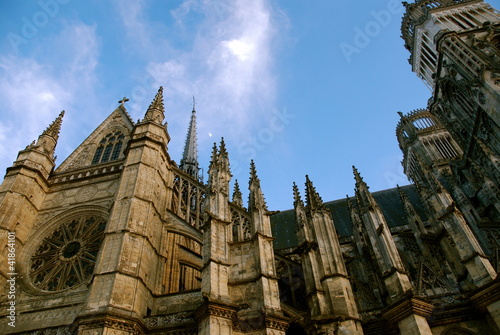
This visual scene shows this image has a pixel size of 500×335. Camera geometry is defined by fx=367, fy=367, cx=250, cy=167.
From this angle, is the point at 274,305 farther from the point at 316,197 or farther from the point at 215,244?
the point at 316,197

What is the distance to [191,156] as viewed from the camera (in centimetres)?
3469

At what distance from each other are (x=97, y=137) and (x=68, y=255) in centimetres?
925

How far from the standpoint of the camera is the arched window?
Result: 1993 centimetres

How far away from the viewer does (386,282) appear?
11508 millimetres

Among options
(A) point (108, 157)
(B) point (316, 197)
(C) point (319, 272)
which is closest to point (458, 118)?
(B) point (316, 197)

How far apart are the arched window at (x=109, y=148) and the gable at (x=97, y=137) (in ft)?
0.58

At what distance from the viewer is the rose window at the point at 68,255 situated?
13.2 metres

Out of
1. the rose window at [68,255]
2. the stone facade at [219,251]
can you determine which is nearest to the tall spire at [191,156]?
the stone facade at [219,251]

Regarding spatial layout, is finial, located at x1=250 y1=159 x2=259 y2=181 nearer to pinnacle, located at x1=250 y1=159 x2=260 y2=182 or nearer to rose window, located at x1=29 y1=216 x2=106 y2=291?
pinnacle, located at x1=250 y1=159 x2=260 y2=182

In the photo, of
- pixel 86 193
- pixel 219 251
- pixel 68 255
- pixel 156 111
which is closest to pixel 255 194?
pixel 219 251

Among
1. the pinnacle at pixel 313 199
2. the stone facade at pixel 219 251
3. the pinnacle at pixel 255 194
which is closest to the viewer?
the stone facade at pixel 219 251

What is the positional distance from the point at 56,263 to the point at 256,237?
796cm

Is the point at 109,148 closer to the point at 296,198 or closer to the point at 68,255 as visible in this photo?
the point at 68,255

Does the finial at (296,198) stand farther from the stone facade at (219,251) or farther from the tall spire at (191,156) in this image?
the tall spire at (191,156)
